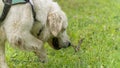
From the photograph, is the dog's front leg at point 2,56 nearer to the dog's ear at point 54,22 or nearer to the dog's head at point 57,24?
the dog's head at point 57,24

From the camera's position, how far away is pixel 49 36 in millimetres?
6094

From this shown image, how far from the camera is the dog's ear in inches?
228

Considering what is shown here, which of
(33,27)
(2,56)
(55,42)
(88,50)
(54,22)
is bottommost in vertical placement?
(88,50)

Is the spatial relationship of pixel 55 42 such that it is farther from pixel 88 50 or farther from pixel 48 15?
pixel 88 50

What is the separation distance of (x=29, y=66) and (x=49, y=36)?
974 mm

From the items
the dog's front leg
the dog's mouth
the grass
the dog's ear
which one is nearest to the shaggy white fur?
the dog's ear

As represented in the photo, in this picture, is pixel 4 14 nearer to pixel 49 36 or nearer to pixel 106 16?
pixel 49 36

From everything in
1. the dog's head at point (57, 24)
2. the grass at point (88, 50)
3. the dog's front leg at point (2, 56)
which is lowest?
the grass at point (88, 50)

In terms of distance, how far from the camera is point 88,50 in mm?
7215

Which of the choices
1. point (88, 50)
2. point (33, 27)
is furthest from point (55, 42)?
point (88, 50)

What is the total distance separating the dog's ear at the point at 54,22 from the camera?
578 centimetres

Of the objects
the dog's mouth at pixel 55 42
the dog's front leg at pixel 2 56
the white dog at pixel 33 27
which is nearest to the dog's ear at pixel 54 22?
the white dog at pixel 33 27

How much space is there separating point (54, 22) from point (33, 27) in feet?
1.07

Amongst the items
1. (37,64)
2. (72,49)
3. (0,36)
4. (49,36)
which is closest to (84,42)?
(72,49)
